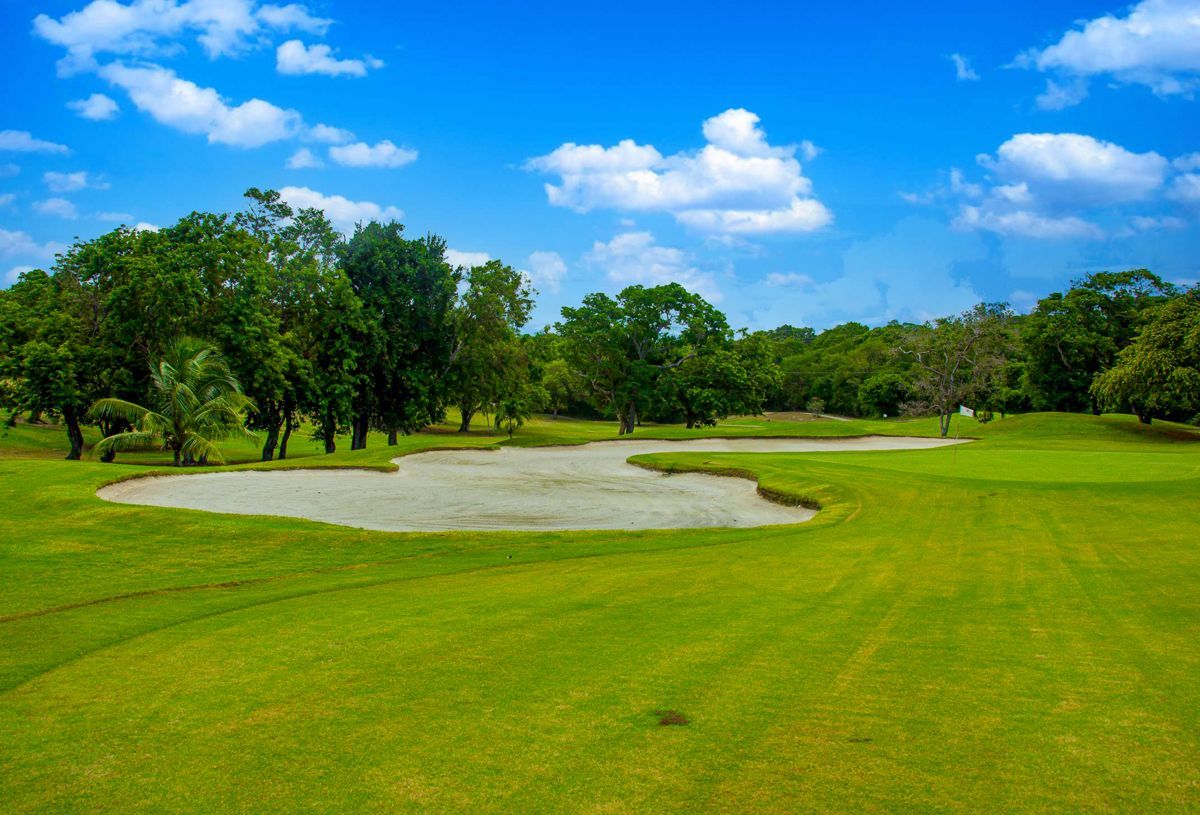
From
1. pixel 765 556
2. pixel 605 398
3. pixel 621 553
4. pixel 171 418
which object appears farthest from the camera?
pixel 605 398

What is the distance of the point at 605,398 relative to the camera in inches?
2554

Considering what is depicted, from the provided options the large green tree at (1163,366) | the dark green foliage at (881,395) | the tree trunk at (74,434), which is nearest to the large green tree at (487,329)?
the tree trunk at (74,434)

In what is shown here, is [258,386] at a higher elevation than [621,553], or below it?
higher

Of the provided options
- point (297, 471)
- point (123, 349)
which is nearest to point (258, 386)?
point (123, 349)

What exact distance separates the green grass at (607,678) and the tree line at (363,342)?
1000 inches

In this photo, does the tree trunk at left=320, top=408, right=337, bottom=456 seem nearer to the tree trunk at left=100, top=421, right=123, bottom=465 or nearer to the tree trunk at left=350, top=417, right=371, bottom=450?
the tree trunk at left=350, top=417, right=371, bottom=450

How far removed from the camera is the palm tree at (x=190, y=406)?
103 ft

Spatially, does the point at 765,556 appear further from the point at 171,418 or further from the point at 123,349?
the point at 123,349

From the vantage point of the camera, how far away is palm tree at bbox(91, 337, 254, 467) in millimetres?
31328

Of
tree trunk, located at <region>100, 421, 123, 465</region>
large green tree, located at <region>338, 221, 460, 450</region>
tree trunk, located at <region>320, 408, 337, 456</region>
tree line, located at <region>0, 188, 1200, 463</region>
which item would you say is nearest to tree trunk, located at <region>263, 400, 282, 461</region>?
tree line, located at <region>0, 188, 1200, 463</region>

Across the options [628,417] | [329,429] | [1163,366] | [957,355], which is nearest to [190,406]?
[329,429]

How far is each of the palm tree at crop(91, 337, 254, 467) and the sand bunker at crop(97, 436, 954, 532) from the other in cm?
724

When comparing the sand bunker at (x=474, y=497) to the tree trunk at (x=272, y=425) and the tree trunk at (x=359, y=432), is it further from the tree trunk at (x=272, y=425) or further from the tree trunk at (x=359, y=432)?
the tree trunk at (x=359, y=432)

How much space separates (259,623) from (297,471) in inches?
812
